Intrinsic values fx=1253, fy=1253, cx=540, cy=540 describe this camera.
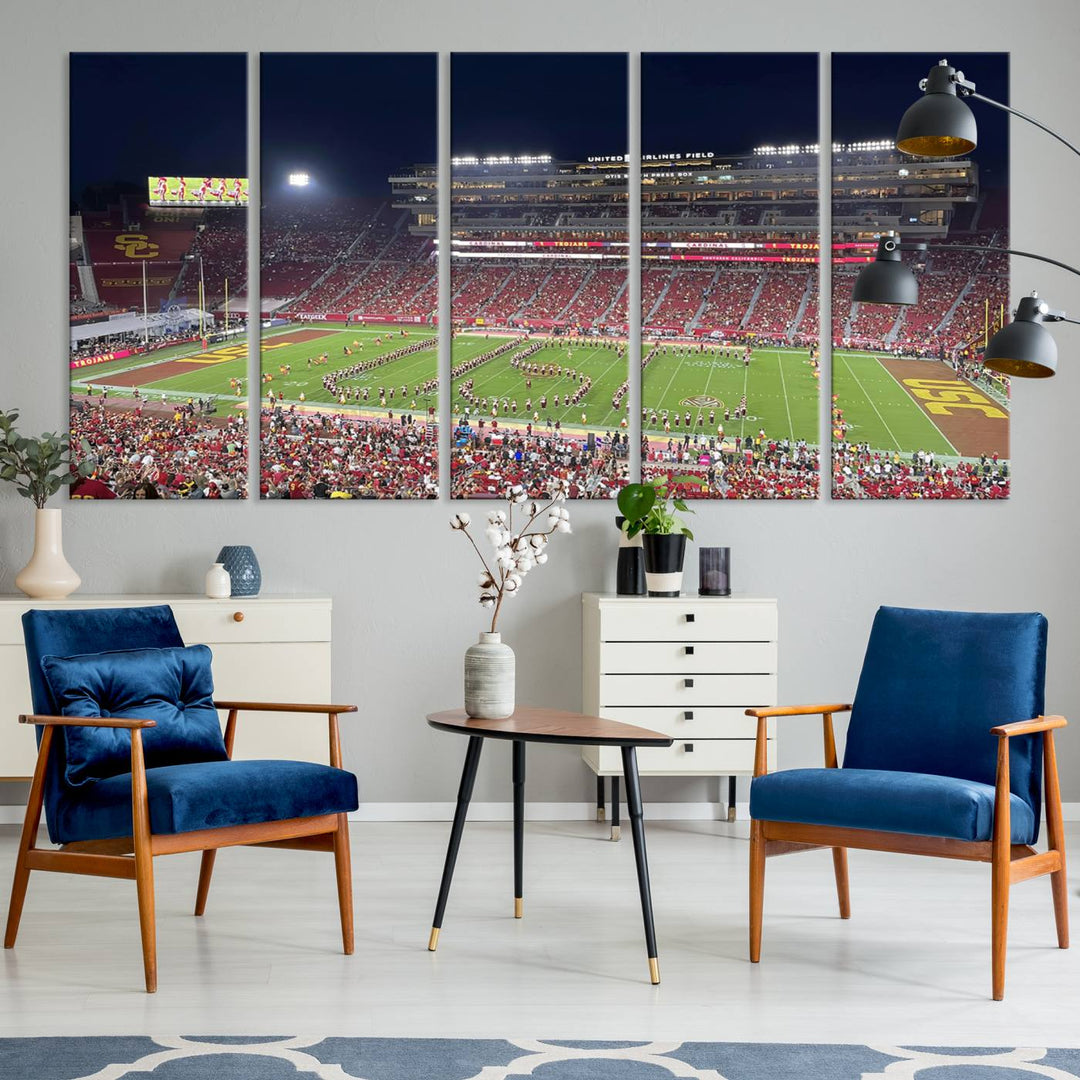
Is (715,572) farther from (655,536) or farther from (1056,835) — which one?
(1056,835)

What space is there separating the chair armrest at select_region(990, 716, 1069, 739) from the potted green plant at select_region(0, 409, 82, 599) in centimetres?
346

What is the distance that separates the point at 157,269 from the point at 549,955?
329 cm

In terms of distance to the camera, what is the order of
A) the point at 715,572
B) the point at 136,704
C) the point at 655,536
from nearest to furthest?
the point at 136,704 < the point at 655,536 < the point at 715,572

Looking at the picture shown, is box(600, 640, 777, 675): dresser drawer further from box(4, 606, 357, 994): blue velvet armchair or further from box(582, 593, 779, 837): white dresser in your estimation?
box(4, 606, 357, 994): blue velvet armchair

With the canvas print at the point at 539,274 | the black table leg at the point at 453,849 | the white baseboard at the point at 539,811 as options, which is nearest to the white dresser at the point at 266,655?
the white baseboard at the point at 539,811

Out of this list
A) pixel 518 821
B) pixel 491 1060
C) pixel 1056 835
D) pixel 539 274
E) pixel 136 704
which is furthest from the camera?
pixel 539 274

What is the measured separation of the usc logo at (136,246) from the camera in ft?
16.8

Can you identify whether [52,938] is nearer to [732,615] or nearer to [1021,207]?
[732,615]

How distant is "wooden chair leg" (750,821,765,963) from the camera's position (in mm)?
3275

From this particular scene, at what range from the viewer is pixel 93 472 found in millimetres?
5109

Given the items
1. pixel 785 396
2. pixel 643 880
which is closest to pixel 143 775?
pixel 643 880

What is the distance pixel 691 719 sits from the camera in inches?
187

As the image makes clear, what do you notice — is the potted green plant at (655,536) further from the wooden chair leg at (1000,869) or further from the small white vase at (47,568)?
the small white vase at (47,568)

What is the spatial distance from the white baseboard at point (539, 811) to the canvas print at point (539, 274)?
1.29 metres
